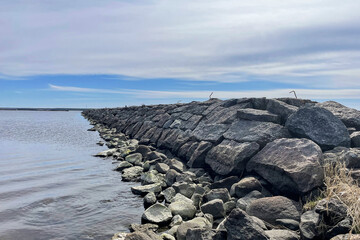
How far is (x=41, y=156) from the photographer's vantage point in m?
17.9

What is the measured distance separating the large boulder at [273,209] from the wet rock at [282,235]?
689 millimetres

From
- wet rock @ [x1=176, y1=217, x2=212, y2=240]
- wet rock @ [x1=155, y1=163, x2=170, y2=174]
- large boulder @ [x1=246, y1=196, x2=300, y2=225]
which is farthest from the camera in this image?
wet rock @ [x1=155, y1=163, x2=170, y2=174]

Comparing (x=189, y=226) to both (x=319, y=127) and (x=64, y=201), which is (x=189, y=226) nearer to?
(x=64, y=201)

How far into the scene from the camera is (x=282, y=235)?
5219 millimetres

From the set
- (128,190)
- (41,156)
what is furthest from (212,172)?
(41,156)

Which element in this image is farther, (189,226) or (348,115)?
(348,115)

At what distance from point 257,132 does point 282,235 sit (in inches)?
167

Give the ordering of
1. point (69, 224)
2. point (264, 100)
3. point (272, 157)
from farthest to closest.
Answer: point (264, 100)
point (272, 157)
point (69, 224)

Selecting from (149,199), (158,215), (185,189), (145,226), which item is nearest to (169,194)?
(185,189)

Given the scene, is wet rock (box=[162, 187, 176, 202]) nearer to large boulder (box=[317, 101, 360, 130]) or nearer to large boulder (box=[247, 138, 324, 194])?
large boulder (box=[247, 138, 324, 194])

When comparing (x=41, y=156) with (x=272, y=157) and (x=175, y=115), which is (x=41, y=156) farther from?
(x=272, y=157)

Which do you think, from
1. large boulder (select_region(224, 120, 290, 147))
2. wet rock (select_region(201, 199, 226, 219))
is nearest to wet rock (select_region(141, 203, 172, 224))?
wet rock (select_region(201, 199, 226, 219))

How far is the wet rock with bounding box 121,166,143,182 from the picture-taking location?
11453 mm

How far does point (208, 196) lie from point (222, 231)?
8.65 ft
